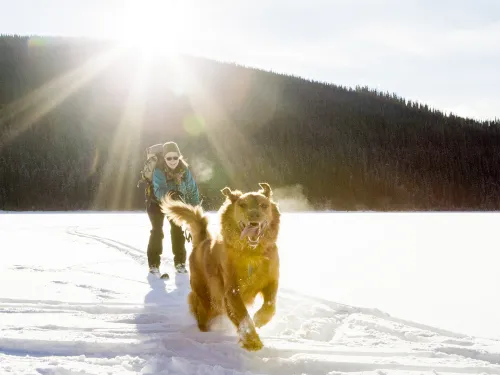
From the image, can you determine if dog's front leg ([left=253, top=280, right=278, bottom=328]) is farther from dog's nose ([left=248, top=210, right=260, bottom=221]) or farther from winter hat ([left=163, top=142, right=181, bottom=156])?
winter hat ([left=163, top=142, right=181, bottom=156])

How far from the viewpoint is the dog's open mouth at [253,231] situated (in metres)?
4.18

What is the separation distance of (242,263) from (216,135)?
83.9 m

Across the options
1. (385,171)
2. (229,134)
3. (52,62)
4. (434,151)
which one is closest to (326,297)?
(385,171)

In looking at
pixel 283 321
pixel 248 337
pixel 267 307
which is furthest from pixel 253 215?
pixel 283 321

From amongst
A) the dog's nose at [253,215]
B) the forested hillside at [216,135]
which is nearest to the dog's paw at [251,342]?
the dog's nose at [253,215]

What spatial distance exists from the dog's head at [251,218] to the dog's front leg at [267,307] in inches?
15.9

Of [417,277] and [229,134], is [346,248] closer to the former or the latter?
[417,277]

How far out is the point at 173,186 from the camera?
26.3 ft

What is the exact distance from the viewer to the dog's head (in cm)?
419

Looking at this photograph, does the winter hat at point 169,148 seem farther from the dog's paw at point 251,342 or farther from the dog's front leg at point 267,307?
the dog's paw at point 251,342

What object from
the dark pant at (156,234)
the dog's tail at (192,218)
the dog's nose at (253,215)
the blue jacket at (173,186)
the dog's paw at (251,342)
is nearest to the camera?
the dog's paw at (251,342)

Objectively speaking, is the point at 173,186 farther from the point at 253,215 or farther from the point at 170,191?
the point at 253,215

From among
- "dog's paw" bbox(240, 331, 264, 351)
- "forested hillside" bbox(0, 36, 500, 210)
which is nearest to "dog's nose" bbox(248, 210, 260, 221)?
"dog's paw" bbox(240, 331, 264, 351)

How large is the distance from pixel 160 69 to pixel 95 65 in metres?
14.6
